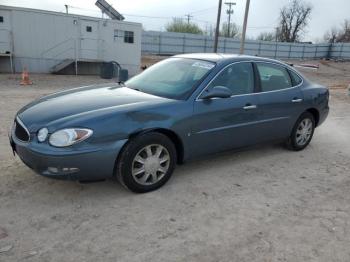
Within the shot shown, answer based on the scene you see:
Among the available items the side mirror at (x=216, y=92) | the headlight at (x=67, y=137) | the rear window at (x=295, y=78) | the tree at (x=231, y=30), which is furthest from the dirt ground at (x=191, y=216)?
the tree at (x=231, y=30)

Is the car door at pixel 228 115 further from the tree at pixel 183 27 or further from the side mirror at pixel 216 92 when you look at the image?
the tree at pixel 183 27

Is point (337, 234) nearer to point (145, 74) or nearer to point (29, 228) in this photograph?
point (29, 228)

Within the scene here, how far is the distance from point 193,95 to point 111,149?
1.24 meters

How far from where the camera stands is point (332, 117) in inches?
366

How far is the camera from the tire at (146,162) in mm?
3908

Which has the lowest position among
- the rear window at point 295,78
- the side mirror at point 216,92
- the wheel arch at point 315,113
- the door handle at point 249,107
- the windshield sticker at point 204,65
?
the wheel arch at point 315,113

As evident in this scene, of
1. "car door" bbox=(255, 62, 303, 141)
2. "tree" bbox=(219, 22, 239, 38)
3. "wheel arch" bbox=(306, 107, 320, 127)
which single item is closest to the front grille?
"car door" bbox=(255, 62, 303, 141)

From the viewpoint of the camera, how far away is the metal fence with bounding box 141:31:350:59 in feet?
134

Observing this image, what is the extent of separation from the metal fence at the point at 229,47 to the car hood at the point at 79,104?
36.7 metres

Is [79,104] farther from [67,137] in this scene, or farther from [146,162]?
[146,162]

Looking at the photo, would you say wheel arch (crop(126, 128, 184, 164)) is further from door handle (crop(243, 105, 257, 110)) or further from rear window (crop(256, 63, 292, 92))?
rear window (crop(256, 63, 292, 92))

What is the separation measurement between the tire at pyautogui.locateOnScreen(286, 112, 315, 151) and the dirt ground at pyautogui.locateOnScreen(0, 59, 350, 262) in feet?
2.06

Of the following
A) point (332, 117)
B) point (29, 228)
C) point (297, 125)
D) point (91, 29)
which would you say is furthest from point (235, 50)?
point (29, 228)

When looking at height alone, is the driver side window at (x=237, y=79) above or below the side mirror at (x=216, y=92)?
above
